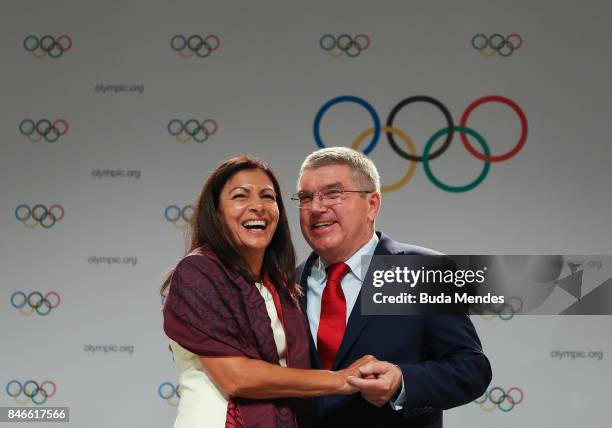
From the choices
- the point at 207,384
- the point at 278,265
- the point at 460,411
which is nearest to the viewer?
the point at 207,384

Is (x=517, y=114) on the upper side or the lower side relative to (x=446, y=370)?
upper

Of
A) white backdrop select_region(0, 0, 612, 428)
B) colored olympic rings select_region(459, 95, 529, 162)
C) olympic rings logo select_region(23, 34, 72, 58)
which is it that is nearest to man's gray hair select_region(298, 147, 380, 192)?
white backdrop select_region(0, 0, 612, 428)

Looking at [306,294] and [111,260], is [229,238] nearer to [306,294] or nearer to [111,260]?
[306,294]

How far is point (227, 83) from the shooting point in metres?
4.22

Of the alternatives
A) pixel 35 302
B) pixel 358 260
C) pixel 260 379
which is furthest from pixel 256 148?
pixel 260 379

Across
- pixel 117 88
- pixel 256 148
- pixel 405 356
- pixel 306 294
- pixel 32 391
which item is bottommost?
pixel 32 391

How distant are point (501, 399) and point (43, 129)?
3046 mm

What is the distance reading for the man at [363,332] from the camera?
2.07m

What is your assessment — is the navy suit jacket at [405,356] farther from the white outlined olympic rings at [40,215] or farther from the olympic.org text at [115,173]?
the white outlined olympic rings at [40,215]

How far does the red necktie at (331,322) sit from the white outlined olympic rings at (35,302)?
8.05 feet

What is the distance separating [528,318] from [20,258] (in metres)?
2.92

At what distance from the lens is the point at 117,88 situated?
4273mm

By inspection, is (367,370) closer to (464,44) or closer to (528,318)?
(528,318)

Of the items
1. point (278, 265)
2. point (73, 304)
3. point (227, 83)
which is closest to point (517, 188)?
point (227, 83)
